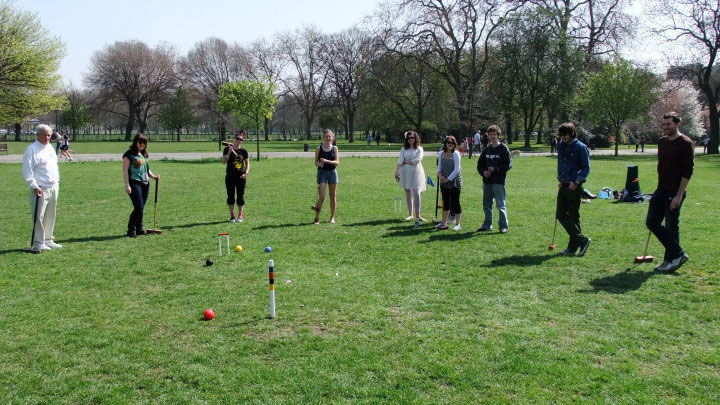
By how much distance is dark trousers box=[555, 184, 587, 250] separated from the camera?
830cm

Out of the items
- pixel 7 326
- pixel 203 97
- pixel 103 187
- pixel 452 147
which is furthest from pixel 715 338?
pixel 203 97

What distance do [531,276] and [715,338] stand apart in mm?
2449

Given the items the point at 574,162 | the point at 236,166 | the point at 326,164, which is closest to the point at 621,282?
the point at 574,162

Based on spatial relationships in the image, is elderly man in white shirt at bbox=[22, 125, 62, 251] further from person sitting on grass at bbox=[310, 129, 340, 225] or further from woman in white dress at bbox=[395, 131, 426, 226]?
woman in white dress at bbox=[395, 131, 426, 226]

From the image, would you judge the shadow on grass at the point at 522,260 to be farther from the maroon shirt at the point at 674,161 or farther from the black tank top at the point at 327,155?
the black tank top at the point at 327,155

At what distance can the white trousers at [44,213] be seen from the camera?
8672mm

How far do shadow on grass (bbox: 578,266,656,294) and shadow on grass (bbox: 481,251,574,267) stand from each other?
1.06 metres

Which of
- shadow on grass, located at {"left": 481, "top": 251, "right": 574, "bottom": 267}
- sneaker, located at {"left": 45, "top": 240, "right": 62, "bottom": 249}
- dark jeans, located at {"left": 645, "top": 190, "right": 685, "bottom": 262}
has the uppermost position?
dark jeans, located at {"left": 645, "top": 190, "right": 685, "bottom": 262}

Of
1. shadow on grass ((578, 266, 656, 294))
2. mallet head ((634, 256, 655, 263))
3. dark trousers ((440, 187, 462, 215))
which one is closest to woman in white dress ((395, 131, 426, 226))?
dark trousers ((440, 187, 462, 215))

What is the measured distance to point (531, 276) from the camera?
23.9ft

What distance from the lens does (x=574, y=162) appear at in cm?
822

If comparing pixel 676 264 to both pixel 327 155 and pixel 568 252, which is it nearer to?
pixel 568 252

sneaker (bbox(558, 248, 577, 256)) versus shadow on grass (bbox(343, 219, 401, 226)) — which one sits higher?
shadow on grass (bbox(343, 219, 401, 226))

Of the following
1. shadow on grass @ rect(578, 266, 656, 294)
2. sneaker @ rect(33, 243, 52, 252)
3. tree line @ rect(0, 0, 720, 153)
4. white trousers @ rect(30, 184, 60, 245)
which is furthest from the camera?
tree line @ rect(0, 0, 720, 153)
